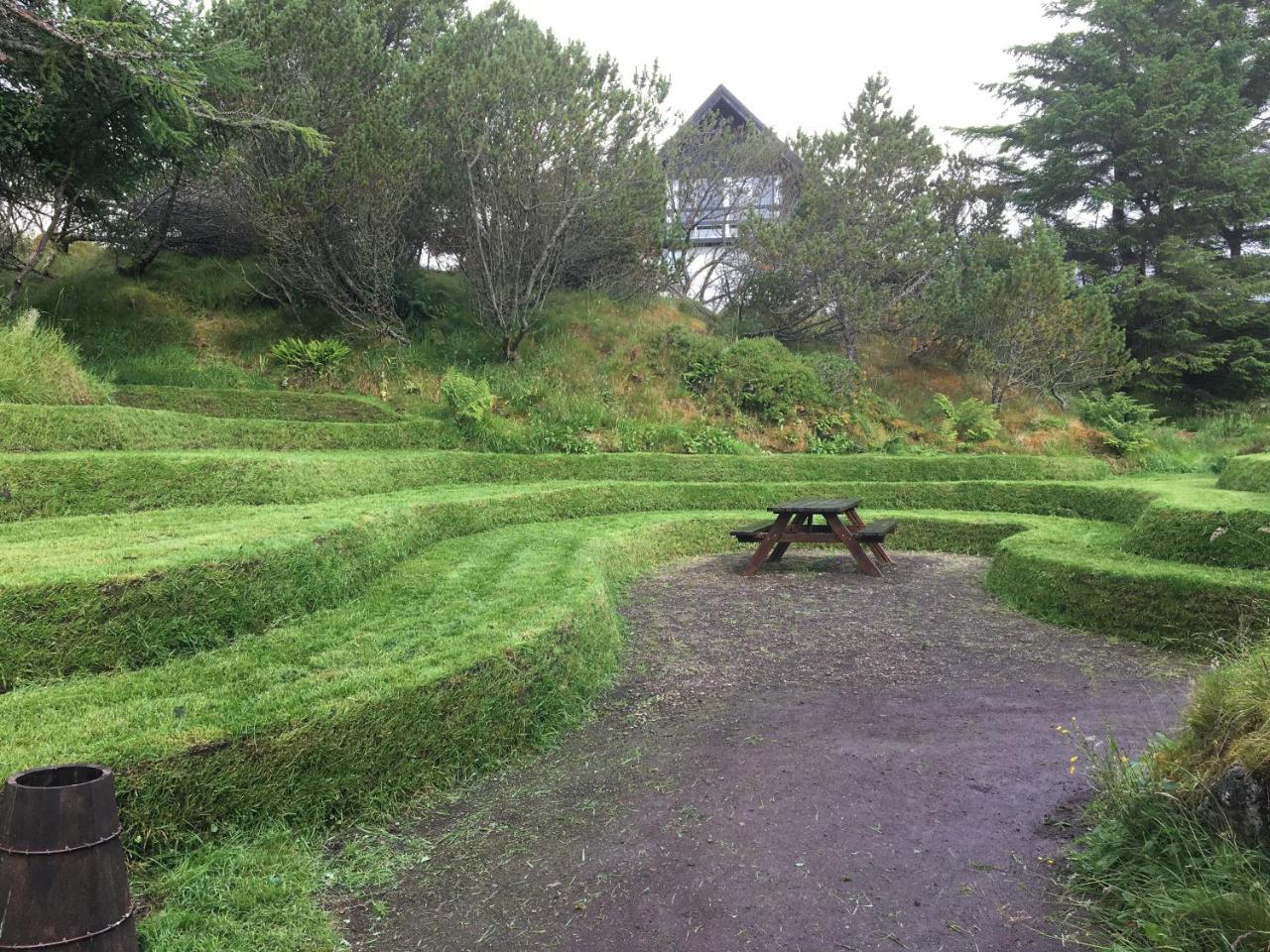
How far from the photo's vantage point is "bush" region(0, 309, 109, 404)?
849 centimetres

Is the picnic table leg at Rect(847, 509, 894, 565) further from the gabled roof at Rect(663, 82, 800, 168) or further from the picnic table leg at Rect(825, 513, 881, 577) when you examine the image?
the gabled roof at Rect(663, 82, 800, 168)

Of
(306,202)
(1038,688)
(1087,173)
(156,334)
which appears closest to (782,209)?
(1087,173)

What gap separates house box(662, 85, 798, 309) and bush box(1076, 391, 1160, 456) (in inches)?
388

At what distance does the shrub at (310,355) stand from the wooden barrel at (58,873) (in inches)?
500

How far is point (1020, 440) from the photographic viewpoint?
16797mm

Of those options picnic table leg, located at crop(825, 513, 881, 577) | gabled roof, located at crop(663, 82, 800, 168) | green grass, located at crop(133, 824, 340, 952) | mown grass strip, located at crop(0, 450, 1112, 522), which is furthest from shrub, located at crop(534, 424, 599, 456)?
gabled roof, located at crop(663, 82, 800, 168)

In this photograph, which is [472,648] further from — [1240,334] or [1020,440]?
[1240,334]

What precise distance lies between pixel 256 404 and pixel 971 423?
14.4 metres

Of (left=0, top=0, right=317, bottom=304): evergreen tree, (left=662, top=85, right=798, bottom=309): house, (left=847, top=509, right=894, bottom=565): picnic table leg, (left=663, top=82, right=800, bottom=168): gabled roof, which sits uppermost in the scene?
(left=663, top=82, right=800, bottom=168): gabled roof

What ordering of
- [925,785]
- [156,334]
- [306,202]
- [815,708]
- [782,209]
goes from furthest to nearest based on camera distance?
[782,209] < [156,334] < [306,202] < [815,708] < [925,785]

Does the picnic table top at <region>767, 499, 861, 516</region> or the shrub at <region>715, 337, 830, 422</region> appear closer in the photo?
the picnic table top at <region>767, 499, 861, 516</region>

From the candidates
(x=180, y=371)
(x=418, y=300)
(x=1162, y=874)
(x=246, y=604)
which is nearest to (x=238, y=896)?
(x=246, y=604)

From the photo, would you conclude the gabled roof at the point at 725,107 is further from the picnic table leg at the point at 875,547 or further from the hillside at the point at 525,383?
the picnic table leg at the point at 875,547

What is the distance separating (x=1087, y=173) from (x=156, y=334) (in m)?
24.7
